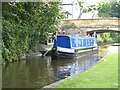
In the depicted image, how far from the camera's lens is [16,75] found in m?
14.7

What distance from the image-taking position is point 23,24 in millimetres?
21953

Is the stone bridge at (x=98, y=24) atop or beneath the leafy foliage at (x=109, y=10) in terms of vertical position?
beneath

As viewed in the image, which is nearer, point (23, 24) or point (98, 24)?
point (23, 24)

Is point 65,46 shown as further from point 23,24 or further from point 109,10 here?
point 109,10

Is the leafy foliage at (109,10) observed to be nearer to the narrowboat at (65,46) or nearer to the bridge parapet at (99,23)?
the bridge parapet at (99,23)

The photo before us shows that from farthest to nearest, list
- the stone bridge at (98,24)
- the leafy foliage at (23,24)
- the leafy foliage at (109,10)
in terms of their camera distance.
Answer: the leafy foliage at (109,10)
the stone bridge at (98,24)
the leafy foliage at (23,24)

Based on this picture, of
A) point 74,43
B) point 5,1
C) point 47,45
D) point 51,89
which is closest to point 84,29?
point 47,45

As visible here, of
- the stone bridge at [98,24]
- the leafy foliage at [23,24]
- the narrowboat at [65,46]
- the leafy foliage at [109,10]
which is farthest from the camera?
the leafy foliage at [109,10]

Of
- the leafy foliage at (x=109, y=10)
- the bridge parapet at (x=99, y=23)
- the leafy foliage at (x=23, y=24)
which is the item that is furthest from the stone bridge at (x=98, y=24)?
the leafy foliage at (x=23, y=24)

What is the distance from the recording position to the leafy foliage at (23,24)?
1944 cm

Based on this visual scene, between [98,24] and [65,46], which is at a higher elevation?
[98,24]

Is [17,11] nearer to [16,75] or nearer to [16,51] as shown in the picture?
[16,51]

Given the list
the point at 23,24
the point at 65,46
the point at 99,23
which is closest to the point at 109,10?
the point at 99,23

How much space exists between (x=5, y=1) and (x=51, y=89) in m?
10.0
